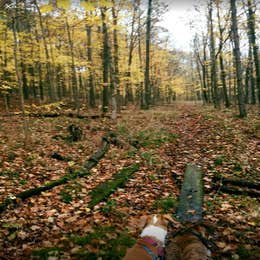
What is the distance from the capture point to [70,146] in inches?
367

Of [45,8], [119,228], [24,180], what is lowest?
[119,228]

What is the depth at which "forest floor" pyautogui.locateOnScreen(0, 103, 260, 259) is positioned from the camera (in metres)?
3.85

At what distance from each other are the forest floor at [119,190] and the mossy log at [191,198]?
0.54 feet

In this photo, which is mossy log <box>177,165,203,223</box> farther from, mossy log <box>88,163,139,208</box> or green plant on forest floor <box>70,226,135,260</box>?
mossy log <box>88,163,139,208</box>

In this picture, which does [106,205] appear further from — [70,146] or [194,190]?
[70,146]

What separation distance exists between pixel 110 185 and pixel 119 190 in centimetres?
27

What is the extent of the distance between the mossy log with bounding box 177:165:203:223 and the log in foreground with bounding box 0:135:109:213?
2762mm

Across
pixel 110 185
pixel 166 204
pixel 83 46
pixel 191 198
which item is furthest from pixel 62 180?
pixel 83 46

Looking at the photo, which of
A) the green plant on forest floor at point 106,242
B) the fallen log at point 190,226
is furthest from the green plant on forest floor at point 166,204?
the green plant on forest floor at point 106,242

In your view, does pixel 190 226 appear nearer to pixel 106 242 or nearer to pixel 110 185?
pixel 106 242

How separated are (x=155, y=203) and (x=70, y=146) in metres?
5.06

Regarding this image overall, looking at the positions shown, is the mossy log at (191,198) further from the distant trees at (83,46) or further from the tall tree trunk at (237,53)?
the distant trees at (83,46)

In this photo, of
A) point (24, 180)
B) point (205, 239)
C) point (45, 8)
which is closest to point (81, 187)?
point (24, 180)

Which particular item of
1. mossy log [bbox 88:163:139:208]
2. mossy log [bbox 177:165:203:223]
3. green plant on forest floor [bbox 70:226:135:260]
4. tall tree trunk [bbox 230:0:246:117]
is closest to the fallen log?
mossy log [bbox 177:165:203:223]
